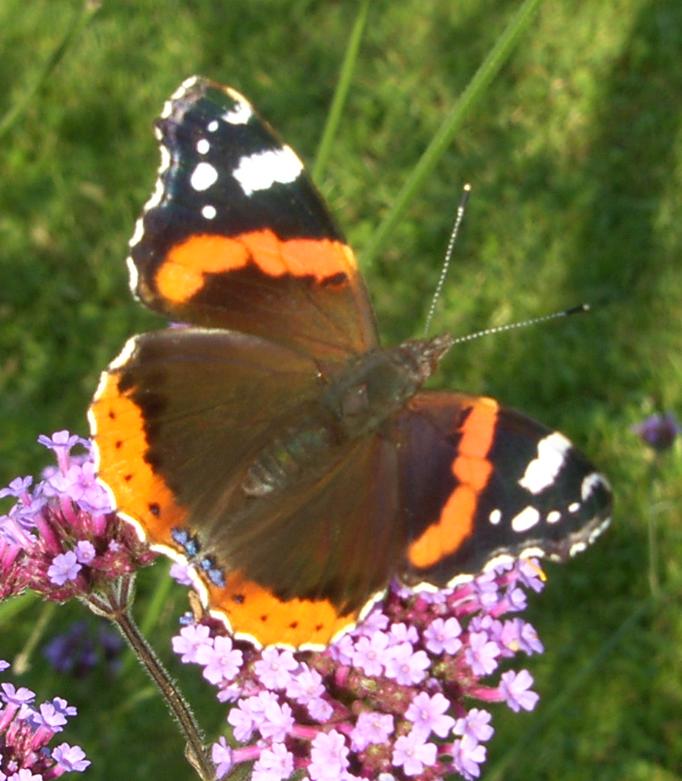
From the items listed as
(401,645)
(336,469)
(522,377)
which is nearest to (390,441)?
(336,469)

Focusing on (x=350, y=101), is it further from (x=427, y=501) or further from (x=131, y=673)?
(x=427, y=501)

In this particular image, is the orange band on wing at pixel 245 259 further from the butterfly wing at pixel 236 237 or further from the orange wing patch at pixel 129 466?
the orange wing patch at pixel 129 466

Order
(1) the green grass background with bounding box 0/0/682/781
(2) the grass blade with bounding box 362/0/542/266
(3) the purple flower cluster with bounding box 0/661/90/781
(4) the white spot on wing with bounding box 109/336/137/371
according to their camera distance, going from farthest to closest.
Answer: (1) the green grass background with bounding box 0/0/682/781 → (2) the grass blade with bounding box 362/0/542/266 → (4) the white spot on wing with bounding box 109/336/137/371 → (3) the purple flower cluster with bounding box 0/661/90/781

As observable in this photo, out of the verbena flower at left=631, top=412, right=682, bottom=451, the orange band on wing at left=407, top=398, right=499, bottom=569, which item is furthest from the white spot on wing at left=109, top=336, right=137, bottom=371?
the verbena flower at left=631, top=412, right=682, bottom=451

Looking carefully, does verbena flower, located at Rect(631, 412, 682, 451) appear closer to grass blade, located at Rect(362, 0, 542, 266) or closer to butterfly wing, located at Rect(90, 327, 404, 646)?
grass blade, located at Rect(362, 0, 542, 266)

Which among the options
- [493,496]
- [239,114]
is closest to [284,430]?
[493,496]

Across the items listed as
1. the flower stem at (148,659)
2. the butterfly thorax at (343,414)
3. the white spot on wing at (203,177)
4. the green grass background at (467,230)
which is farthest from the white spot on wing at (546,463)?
the green grass background at (467,230)

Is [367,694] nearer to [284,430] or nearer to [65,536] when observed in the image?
[284,430]
